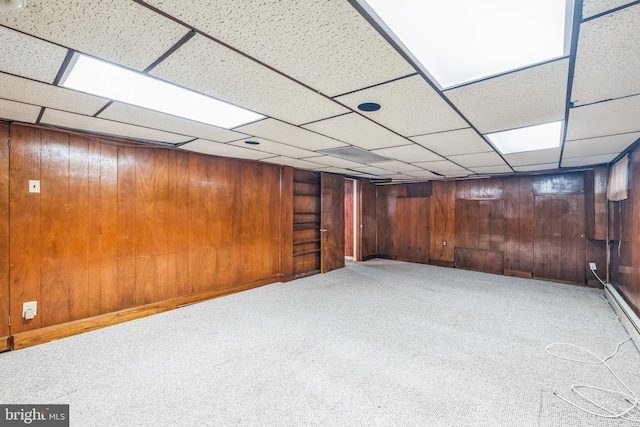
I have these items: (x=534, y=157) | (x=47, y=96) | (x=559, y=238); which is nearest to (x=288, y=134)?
(x=47, y=96)

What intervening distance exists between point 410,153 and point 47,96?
133 inches

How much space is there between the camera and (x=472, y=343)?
2.82 meters

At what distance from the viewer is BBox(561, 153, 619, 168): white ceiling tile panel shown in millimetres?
3885

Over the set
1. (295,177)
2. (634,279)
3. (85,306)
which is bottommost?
(85,306)

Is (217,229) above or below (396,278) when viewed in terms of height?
above

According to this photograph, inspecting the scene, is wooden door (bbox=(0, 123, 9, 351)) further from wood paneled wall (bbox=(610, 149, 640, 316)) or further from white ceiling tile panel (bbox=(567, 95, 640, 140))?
wood paneled wall (bbox=(610, 149, 640, 316))

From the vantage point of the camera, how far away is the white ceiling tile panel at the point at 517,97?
1527 millimetres

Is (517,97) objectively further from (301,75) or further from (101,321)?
(101,321)

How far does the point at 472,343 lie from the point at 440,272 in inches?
133

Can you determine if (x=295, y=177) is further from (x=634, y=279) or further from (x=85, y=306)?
(x=634, y=279)

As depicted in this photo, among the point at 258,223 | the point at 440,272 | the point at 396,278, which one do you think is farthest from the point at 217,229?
the point at 440,272

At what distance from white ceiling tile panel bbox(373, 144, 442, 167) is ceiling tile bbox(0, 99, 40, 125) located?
3.15m

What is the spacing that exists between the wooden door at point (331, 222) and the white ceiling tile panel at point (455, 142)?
8.81 feet

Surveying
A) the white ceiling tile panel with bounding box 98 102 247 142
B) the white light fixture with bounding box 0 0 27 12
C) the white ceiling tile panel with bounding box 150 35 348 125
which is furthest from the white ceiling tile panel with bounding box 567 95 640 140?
the white light fixture with bounding box 0 0 27 12
